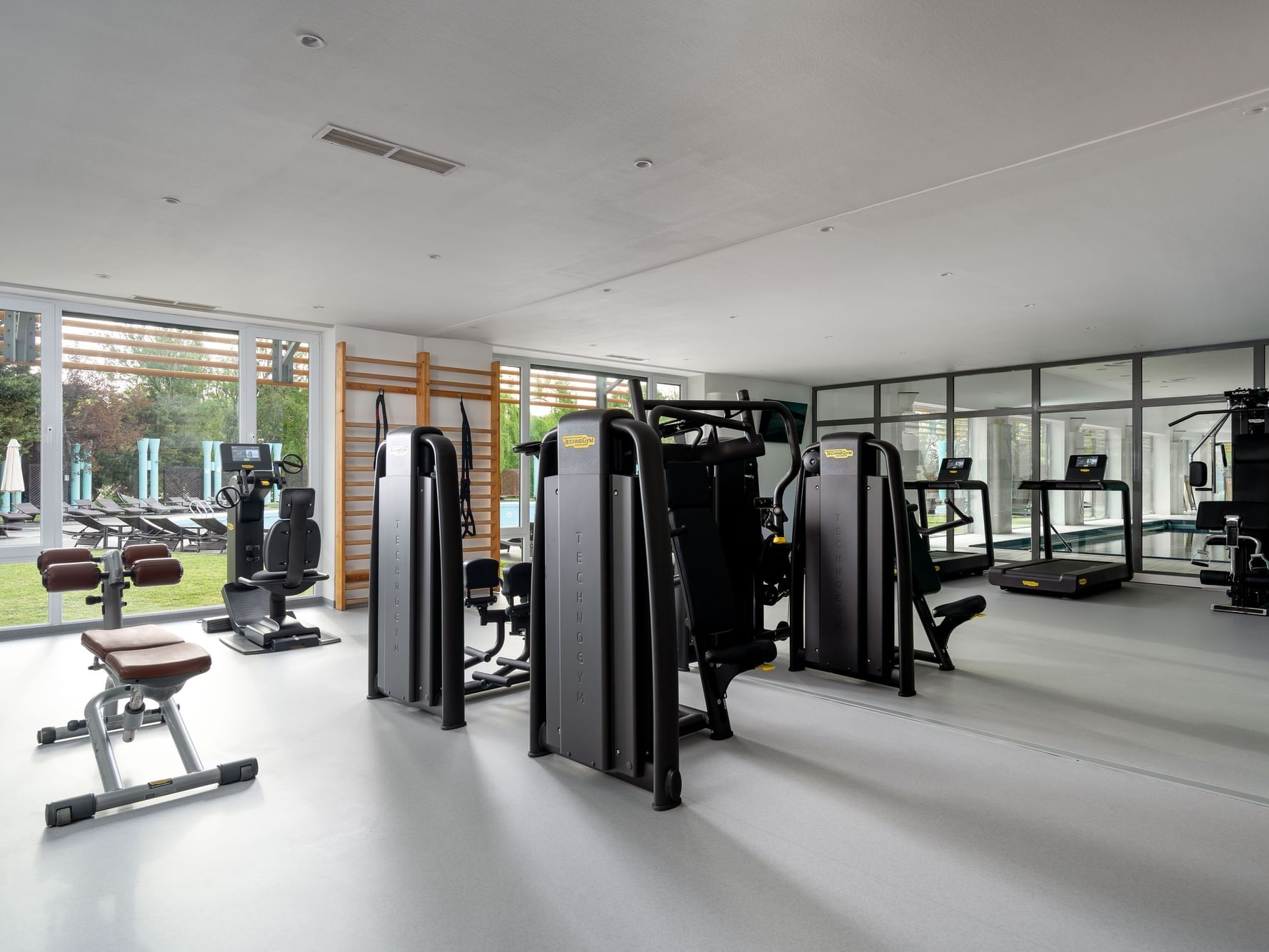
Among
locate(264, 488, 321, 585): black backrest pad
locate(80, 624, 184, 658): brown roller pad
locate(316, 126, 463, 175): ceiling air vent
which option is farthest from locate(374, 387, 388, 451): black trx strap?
locate(80, 624, 184, 658): brown roller pad

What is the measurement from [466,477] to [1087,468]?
7075mm

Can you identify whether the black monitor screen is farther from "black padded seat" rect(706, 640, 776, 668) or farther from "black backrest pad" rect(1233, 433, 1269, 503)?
"black padded seat" rect(706, 640, 776, 668)

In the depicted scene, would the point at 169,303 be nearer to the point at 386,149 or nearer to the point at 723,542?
the point at 386,149

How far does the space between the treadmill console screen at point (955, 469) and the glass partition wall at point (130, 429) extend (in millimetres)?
7483

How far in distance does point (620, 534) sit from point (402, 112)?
6.38 ft

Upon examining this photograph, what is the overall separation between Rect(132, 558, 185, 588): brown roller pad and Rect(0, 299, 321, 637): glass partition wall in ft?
9.67

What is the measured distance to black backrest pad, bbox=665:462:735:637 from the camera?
3672mm

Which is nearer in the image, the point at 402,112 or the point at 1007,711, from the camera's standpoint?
the point at 402,112

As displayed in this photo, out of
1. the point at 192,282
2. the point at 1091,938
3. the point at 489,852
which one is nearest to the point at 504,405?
the point at 192,282

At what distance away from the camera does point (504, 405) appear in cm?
923

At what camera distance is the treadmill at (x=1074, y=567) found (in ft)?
25.7

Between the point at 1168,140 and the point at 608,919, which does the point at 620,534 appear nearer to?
the point at 608,919

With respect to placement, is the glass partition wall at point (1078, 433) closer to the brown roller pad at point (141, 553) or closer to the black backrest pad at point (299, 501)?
the black backrest pad at point (299, 501)

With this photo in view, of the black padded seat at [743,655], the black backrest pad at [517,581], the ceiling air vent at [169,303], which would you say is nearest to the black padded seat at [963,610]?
the black padded seat at [743,655]
